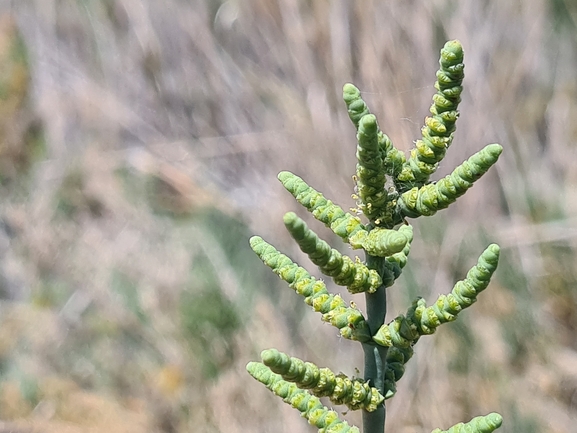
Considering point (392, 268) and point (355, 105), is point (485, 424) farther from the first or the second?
point (355, 105)

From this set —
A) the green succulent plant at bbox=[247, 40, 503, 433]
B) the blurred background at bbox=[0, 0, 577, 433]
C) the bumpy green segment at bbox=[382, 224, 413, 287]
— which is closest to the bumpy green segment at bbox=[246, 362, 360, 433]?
the green succulent plant at bbox=[247, 40, 503, 433]

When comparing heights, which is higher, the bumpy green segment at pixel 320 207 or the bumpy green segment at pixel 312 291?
the bumpy green segment at pixel 320 207

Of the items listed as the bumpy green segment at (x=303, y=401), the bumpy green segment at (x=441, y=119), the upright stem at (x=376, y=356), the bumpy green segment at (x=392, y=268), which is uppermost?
the bumpy green segment at (x=441, y=119)

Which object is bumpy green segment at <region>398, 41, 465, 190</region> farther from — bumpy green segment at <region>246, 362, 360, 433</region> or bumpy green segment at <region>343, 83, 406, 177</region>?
bumpy green segment at <region>246, 362, 360, 433</region>

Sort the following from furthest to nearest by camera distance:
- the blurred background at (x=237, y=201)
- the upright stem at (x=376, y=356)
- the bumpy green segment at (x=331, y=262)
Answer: the blurred background at (x=237, y=201)
the upright stem at (x=376, y=356)
the bumpy green segment at (x=331, y=262)

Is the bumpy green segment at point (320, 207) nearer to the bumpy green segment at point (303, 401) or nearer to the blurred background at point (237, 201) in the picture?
the bumpy green segment at point (303, 401)

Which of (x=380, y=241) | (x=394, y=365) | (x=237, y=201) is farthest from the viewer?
(x=237, y=201)

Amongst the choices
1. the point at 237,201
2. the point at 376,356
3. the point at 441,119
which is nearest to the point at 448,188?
the point at 441,119

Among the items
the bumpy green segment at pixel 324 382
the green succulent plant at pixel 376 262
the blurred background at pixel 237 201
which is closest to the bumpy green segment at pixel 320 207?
the green succulent plant at pixel 376 262
